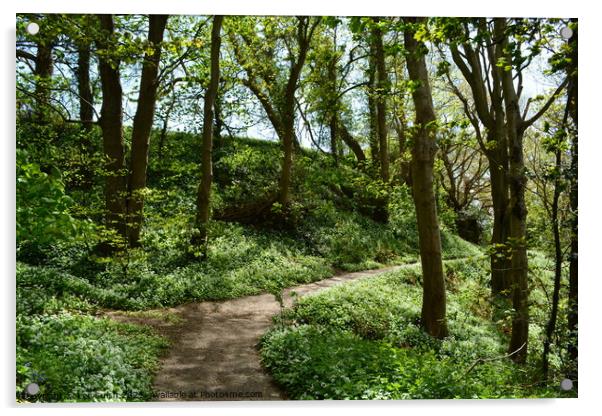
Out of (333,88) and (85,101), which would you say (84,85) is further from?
(333,88)

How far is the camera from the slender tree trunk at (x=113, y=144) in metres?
6.30

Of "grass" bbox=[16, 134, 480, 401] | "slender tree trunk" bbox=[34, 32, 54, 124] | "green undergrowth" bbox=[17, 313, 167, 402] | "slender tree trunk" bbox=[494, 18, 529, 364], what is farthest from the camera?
"slender tree trunk" bbox=[494, 18, 529, 364]

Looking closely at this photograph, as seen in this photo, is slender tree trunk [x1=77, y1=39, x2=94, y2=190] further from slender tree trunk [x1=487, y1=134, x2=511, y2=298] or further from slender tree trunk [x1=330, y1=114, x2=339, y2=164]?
slender tree trunk [x1=487, y1=134, x2=511, y2=298]

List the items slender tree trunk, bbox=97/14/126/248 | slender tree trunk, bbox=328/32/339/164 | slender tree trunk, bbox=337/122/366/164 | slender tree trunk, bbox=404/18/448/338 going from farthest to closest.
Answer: slender tree trunk, bbox=337/122/366/164, slender tree trunk, bbox=328/32/339/164, slender tree trunk, bbox=97/14/126/248, slender tree trunk, bbox=404/18/448/338

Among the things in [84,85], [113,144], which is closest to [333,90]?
[113,144]

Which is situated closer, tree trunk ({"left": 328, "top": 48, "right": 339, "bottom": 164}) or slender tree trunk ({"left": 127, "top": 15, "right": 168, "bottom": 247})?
slender tree trunk ({"left": 127, "top": 15, "right": 168, "bottom": 247})

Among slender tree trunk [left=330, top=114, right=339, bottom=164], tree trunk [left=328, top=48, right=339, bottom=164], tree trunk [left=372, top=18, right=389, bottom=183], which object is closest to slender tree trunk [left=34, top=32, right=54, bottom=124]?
tree trunk [left=328, top=48, right=339, bottom=164]

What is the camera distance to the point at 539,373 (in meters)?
4.93

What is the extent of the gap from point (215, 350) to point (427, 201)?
320 centimetres

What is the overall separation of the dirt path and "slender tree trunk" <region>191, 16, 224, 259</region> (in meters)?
1.43

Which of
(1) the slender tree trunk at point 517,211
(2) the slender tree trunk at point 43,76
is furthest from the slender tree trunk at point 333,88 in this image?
(2) the slender tree trunk at point 43,76

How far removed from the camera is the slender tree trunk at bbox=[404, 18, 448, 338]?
232 inches

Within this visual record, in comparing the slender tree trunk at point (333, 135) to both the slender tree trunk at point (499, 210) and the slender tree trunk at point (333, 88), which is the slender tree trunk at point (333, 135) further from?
the slender tree trunk at point (499, 210)

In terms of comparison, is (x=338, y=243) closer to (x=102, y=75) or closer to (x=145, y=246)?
(x=145, y=246)
